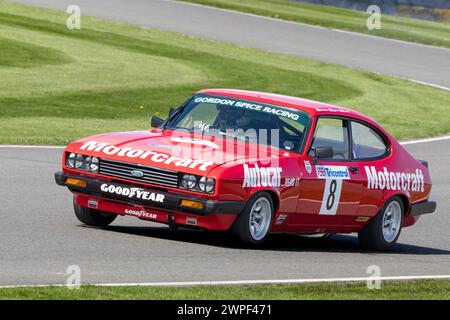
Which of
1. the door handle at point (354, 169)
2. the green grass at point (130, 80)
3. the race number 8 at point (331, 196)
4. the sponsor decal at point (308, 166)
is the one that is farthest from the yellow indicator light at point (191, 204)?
the green grass at point (130, 80)

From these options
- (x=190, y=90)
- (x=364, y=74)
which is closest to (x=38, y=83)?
(x=190, y=90)

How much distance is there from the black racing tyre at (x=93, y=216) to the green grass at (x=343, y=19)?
970 inches

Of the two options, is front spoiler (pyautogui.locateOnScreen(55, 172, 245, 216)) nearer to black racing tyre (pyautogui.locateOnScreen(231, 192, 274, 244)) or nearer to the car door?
black racing tyre (pyautogui.locateOnScreen(231, 192, 274, 244))

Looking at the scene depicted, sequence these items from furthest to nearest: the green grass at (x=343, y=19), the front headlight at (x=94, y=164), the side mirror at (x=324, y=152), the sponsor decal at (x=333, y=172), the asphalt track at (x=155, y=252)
A: the green grass at (x=343, y=19) → the sponsor decal at (x=333, y=172) → the side mirror at (x=324, y=152) → the front headlight at (x=94, y=164) → the asphalt track at (x=155, y=252)

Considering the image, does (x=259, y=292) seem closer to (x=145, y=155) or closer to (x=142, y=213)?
(x=142, y=213)

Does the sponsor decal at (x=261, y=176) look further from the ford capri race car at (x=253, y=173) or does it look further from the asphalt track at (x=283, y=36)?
the asphalt track at (x=283, y=36)

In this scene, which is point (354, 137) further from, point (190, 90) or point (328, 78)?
point (328, 78)

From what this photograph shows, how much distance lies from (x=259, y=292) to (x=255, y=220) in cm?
211

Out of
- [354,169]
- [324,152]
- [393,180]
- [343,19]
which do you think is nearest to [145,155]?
[324,152]

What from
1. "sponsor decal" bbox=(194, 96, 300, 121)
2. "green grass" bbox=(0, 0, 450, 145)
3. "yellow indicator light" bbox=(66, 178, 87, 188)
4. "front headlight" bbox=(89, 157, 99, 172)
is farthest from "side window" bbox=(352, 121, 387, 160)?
"green grass" bbox=(0, 0, 450, 145)

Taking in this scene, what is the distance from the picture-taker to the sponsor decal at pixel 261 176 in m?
10.5

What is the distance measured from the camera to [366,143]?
1235 cm

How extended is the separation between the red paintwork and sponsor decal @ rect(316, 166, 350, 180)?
0.05 meters

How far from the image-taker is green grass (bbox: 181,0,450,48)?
35.5 metres
